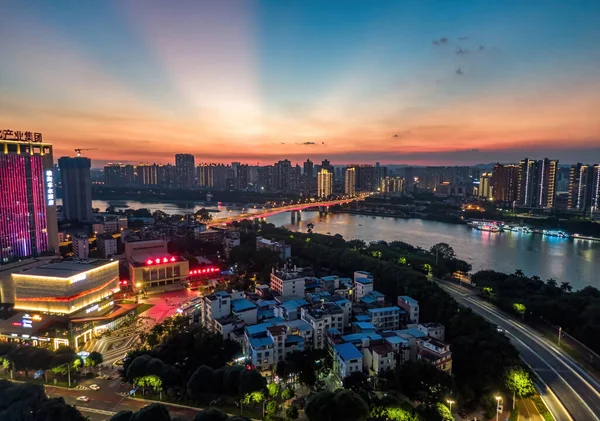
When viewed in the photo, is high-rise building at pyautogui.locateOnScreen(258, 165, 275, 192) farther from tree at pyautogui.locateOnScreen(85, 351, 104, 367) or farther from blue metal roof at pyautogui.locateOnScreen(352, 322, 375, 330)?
tree at pyautogui.locateOnScreen(85, 351, 104, 367)

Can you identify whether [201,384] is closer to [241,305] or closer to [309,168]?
[241,305]

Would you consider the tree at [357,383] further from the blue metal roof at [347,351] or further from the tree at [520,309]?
the tree at [520,309]

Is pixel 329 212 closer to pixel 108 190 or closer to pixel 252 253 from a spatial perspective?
pixel 252 253

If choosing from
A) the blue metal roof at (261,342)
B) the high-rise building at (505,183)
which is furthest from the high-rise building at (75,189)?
the high-rise building at (505,183)

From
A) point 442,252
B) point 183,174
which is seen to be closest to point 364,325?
point 442,252

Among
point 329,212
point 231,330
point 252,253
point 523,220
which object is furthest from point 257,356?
point 329,212

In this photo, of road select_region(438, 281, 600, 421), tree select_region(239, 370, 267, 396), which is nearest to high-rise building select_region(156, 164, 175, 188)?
road select_region(438, 281, 600, 421)
